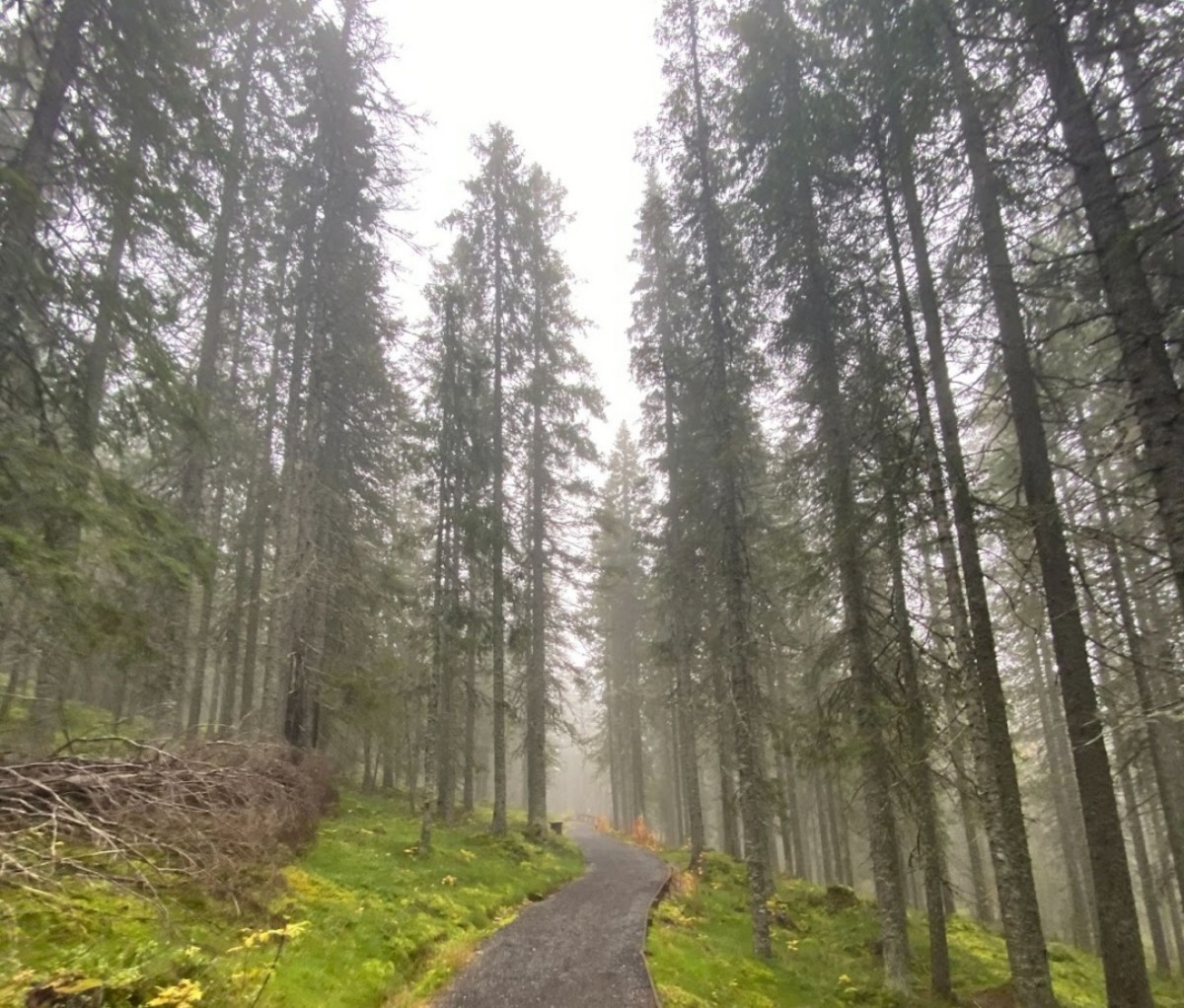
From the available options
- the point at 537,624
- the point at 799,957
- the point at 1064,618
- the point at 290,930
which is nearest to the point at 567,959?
the point at 290,930

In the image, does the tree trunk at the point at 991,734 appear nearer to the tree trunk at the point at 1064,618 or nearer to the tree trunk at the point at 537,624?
the tree trunk at the point at 1064,618

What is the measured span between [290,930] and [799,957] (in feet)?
29.6

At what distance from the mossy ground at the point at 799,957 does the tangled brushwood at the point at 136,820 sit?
5450mm

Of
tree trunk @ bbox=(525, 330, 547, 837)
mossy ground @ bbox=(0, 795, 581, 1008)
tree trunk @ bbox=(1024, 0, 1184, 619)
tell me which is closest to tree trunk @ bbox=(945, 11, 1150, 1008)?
tree trunk @ bbox=(1024, 0, 1184, 619)

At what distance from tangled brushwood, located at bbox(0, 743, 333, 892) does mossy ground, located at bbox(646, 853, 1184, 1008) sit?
5.45 metres

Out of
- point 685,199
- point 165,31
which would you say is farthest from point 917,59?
point 165,31

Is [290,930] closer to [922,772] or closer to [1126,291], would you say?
[922,772]

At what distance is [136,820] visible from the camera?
5.95 metres

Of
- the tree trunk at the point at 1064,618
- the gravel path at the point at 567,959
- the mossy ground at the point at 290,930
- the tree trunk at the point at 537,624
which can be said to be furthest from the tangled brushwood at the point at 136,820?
the tree trunk at the point at 537,624

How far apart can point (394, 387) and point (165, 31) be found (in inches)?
444

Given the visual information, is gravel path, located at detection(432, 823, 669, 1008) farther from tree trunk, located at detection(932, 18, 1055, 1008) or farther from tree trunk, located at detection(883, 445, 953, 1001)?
tree trunk, located at detection(932, 18, 1055, 1008)

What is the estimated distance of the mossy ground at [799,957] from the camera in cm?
877

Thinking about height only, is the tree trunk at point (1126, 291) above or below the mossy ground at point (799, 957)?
→ above

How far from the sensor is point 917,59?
9125mm
